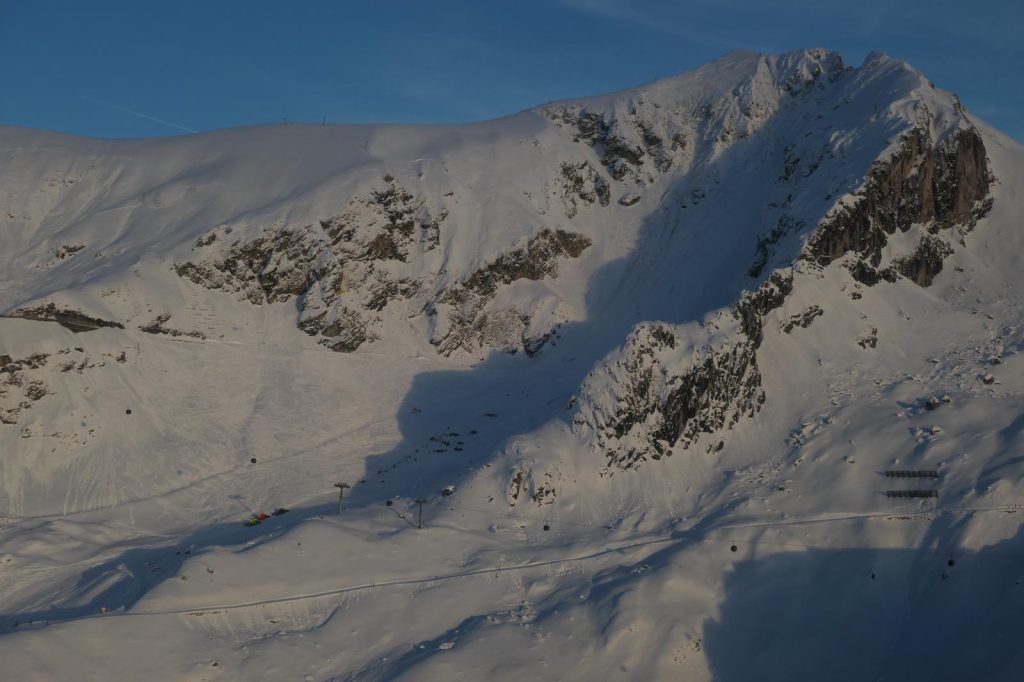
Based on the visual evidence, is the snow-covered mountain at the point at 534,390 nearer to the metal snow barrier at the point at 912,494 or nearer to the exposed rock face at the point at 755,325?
the exposed rock face at the point at 755,325

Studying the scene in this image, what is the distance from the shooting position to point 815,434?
6272cm

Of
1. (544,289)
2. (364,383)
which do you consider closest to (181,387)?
(364,383)

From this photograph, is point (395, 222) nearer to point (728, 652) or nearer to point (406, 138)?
point (406, 138)

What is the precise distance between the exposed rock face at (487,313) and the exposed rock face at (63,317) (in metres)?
23.7

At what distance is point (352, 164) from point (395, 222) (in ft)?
Result: 29.7

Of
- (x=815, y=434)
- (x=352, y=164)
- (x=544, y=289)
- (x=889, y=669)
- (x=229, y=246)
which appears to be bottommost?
(x=889, y=669)

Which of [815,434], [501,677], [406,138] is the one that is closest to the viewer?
[501,677]

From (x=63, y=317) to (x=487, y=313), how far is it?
98.1 feet

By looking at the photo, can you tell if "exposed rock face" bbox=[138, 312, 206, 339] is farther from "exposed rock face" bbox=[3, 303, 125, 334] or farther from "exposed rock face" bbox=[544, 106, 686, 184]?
"exposed rock face" bbox=[544, 106, 686, 184]

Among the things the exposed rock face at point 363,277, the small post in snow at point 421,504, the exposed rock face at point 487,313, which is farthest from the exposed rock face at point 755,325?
the exposed rock face at point 363,277

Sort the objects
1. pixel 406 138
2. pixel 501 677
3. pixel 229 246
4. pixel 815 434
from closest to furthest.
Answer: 1. pixel 501 677
2. pixel 815 434
3. pixel 229 246
4. pixel 406 138

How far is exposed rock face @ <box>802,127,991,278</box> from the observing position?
Result: 242 ft

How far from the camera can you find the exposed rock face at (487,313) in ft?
258

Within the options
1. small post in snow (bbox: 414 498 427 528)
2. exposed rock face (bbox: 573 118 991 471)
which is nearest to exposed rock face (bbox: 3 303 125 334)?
small post in snow (bbox: 414 498 427 528)
